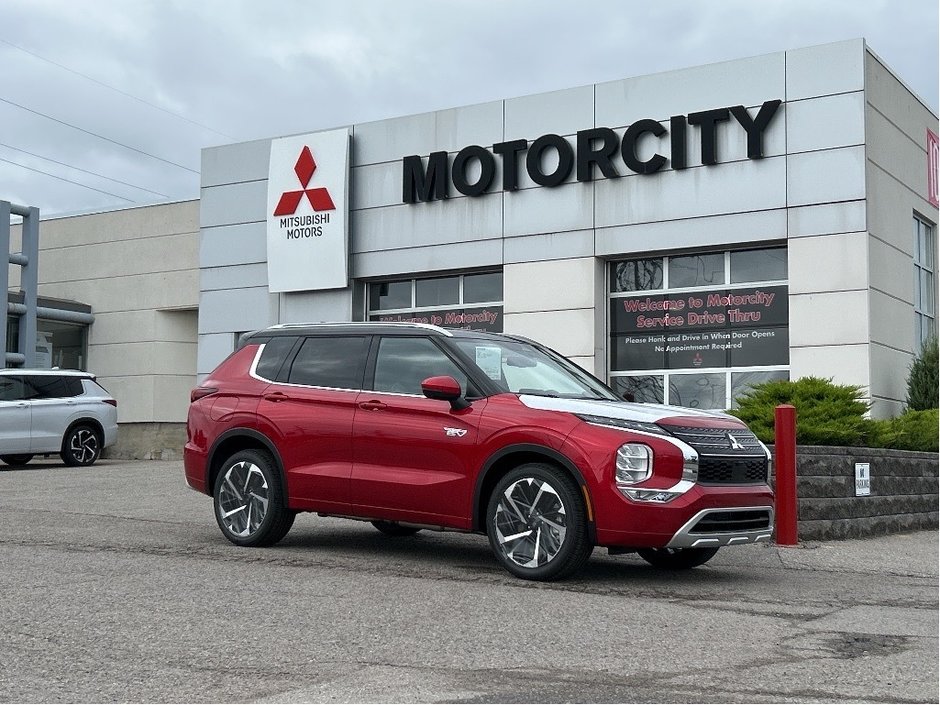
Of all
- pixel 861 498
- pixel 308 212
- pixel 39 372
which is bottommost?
pixel 861 498

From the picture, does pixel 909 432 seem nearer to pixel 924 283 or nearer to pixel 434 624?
pixel 924 283

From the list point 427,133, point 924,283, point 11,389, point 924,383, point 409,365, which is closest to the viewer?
point 409,365

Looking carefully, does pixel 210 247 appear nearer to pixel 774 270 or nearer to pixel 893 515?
pixel 774 270

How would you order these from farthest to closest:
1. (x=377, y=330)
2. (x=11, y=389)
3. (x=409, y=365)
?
(x=11, y=389), (x=377, y=330), (x=409, y=365)

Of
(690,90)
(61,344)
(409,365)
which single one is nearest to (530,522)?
(409,365)

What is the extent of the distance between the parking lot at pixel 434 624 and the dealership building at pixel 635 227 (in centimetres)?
858

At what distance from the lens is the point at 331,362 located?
10.2 m

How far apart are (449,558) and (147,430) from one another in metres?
15.1

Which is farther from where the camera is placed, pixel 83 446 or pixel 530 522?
pixel 83 446

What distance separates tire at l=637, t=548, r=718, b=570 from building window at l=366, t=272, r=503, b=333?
41.0 feet

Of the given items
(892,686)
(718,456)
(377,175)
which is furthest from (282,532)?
(377,175)

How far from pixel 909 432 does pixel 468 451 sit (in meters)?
8.44

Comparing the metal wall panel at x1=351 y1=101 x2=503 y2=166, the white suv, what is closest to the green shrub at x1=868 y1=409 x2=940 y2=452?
the metal wall panel at x1=351 y1=101 x2=503 y2=166

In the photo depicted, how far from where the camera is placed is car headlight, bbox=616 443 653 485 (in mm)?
8391
